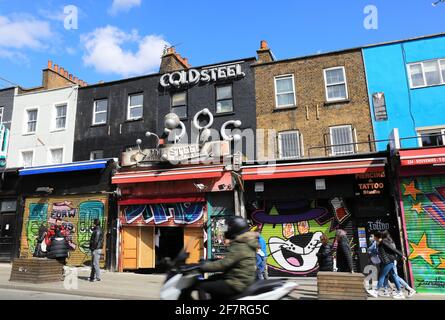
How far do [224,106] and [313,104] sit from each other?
4337mm

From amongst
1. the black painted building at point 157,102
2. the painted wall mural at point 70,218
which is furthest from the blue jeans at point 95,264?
the black painted building at point 157,102

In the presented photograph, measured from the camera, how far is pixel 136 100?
19844 millimetres

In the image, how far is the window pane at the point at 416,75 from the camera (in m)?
15.6

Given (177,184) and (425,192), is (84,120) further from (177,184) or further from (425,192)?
(425,192)

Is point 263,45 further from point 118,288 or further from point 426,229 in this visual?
point 118,288

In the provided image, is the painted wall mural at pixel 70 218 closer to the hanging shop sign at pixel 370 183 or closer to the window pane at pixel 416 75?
the hanging shop sign at pixel 370 183

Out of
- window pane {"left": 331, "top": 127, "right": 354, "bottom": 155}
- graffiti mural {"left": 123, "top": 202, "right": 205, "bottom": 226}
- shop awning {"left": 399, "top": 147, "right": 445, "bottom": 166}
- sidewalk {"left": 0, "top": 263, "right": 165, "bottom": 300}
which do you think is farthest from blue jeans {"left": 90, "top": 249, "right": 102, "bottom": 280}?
shop awning {"left": 399, "top": 147, "right": 445, "bottom": 166}

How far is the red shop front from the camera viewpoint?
15523mm

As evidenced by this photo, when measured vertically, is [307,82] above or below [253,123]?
above
